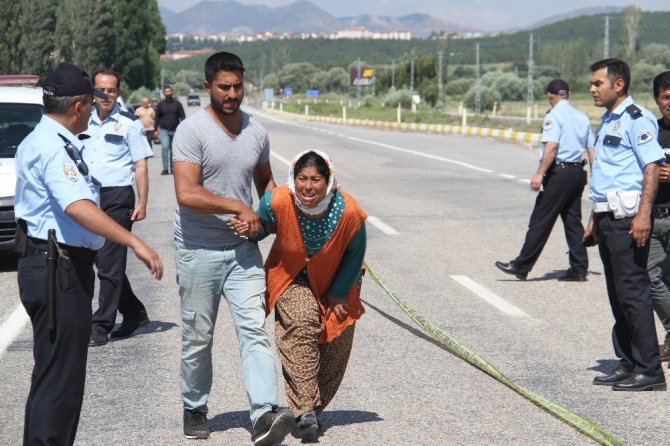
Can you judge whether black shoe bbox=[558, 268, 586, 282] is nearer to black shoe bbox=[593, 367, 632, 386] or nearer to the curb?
black shoe bbox=[593, 367, 632, 386]

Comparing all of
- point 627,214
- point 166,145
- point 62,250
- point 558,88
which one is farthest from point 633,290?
point 166,145

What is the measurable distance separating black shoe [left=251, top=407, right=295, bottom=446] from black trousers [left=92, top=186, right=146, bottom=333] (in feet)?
9.38

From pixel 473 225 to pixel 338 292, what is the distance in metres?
9.51

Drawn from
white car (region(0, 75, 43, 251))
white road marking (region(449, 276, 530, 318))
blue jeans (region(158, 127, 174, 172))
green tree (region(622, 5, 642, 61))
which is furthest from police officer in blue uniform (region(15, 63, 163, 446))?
green tree (region(622, 5, 642, 61))

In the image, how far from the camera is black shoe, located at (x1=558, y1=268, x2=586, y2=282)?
10758mm

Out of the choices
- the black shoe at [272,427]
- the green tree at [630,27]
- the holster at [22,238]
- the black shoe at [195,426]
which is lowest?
the black shoe at [195,426]

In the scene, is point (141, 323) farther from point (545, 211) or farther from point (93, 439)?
point (545, 211)

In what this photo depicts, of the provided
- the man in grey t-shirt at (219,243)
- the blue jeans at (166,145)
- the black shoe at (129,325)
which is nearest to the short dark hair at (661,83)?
the man in grey t-shirt at (219,243)

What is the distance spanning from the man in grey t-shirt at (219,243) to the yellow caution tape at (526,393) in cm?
75

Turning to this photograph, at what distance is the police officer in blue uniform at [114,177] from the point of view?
7973 mm

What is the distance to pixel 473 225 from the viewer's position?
15.0 metres

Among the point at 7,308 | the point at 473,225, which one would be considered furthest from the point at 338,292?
the point at 473,225

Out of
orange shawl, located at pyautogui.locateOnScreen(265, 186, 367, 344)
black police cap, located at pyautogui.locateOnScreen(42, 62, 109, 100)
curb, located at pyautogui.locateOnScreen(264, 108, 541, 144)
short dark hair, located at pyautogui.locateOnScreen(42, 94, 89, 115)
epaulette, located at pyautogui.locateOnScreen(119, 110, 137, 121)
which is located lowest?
curb, located at pyautogui.locateOnScreen(264, 108, 541, 144)

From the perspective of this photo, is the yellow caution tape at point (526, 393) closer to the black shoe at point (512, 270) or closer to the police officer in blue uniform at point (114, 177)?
the police officer in blue uniform at point (114, 177)
